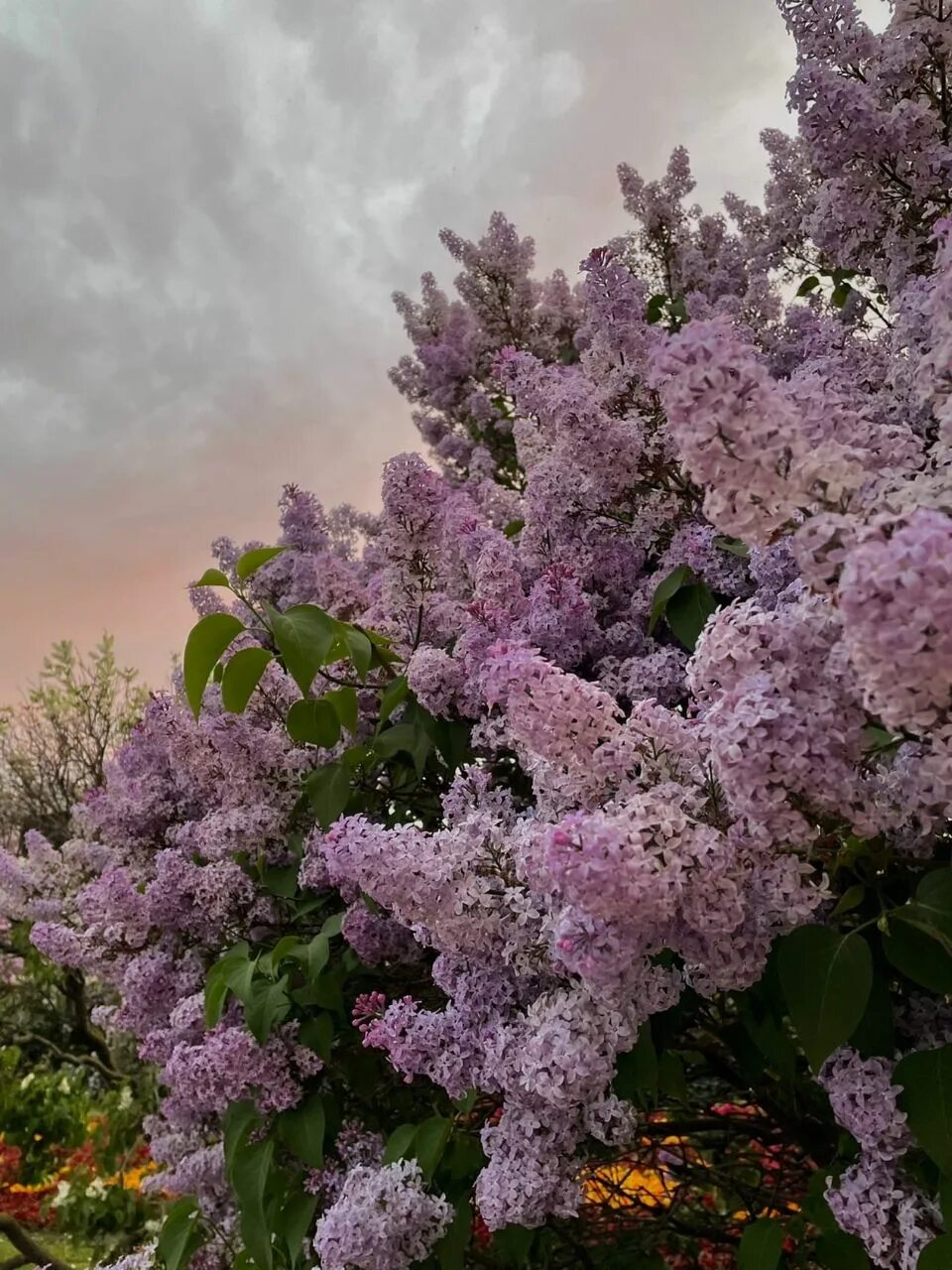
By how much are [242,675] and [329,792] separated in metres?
0.34

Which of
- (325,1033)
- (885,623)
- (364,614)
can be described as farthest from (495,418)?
(885,623)

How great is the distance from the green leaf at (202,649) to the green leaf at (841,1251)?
115cm

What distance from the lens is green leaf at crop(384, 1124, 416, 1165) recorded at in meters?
1.61

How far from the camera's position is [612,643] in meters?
1.73

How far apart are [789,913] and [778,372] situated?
1791mm

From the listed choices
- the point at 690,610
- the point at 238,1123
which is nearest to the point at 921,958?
the point at 690,610

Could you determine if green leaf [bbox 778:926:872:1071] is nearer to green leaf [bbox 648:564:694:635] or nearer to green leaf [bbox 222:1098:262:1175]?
green leaf [bbox 648:564:694:635]

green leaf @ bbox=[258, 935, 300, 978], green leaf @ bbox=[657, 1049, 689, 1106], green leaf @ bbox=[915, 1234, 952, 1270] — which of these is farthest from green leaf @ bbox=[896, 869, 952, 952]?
green leaf @ bbox=[258, 935, 300, 978]

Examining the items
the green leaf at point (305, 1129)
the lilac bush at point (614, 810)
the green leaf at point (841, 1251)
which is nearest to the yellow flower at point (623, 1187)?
the lilac bush at point (614, 810)

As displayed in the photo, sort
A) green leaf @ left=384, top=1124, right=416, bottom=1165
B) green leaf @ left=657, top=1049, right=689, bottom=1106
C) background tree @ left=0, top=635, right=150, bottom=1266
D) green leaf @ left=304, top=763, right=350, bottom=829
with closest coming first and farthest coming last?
1. green leaf @ left=657, top=1049, right=689, bottom=1106
2. green leaf @ left=384, top=1124, right=416, bottom=1165
3. green leaf @ left=304, top=763, right=350, bottom=829
4. background tree @ left=0, top=635, right=150, bottom=1266

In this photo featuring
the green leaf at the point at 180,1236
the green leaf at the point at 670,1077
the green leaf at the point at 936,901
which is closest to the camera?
the green leaf at the point at 936,901

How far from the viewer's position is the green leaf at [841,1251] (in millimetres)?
1312

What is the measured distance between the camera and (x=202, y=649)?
4.84 ft

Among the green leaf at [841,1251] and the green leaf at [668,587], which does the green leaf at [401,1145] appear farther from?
the green leaf at [668,587]
